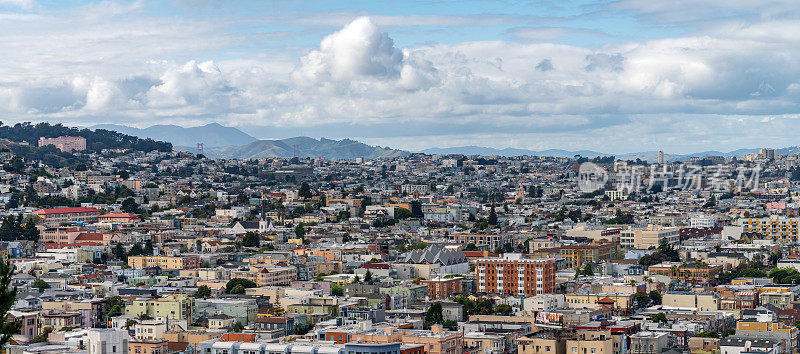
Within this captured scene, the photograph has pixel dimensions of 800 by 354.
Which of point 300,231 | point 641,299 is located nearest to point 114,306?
point 641,299

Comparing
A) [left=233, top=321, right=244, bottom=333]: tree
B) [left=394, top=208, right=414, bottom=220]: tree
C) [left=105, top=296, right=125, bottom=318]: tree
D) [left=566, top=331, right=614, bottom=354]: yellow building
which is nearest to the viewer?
[left=566, top=331, right=614, bottom=354]: yellow building

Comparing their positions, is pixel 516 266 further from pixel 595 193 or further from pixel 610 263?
pixel 595 193

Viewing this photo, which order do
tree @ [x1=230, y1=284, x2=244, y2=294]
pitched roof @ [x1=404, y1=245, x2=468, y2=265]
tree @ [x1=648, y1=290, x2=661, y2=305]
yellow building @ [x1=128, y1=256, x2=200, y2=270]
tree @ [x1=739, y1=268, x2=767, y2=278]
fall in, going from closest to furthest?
tree @ [x1=648, y1=290, x2=661, y2=305] → tree @ [x1=230, y1=284, x2=244, y2=294] → tree @ [x1=739, y1=268, x2=767, y2=278] → pitched roof @ [x1=404, y1=245, x2=468, y2=265] → yellow building @ [x1=128, y1=256, x2=200, y2=270]

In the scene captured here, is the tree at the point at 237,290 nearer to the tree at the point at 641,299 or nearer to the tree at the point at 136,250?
the tree at the point at 136,250

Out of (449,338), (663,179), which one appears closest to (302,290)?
(449,338)

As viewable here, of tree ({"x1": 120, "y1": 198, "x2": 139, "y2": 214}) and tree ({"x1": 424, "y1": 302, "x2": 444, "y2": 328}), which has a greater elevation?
tree ({"x1": 120, "y1": 198, "x2": 139, "y2": 214})

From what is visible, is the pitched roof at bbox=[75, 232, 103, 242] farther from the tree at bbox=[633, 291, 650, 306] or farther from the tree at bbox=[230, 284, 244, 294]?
the tree at bbox=[633, 291, 650, 306]

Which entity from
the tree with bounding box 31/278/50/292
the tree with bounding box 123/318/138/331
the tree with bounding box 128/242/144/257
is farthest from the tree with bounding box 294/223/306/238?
Result: the tree with bounding box 123/318/138/331
